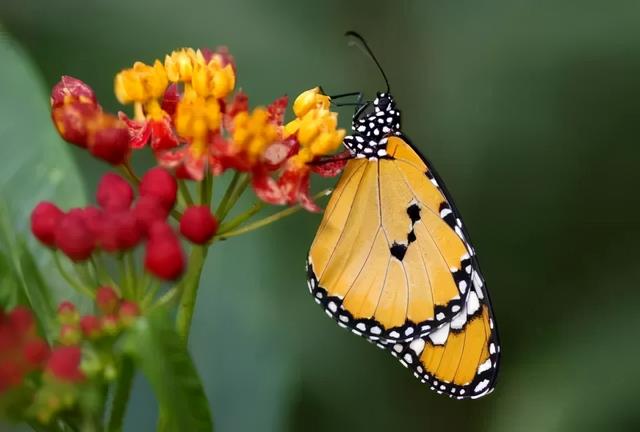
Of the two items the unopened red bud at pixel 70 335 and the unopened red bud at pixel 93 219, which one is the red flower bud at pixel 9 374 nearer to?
the unopened red bud at pixel 70 335

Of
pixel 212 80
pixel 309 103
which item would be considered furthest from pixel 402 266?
pixel 212 80

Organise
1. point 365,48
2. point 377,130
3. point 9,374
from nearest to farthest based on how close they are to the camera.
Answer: point 9,374
point 377,130
point 365,48

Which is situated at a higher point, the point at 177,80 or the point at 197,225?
the point at 177,80

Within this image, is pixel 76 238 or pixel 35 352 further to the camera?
A: pixel 76 238

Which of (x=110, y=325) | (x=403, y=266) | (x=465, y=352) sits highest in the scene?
(x=110, y=325)

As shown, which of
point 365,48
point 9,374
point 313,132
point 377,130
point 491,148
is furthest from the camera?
point 491,148

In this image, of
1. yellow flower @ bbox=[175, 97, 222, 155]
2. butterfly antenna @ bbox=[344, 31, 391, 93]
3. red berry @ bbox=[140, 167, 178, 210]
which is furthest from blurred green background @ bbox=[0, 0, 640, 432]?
red berry @ bbox=[140, 167, 178, 210]

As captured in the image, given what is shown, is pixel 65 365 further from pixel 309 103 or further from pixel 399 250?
pixel 399 250

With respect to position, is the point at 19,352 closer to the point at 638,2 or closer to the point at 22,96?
the point at 22,96
